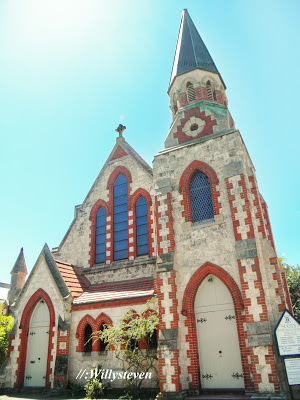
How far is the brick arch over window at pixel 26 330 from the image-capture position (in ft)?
45.8

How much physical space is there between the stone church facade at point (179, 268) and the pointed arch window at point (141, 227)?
0.06 meters

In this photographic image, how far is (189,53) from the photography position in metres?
17.7

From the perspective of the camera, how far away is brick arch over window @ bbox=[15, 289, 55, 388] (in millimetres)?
13961

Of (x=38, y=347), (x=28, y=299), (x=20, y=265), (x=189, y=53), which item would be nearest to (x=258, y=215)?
(x=189, y=53)

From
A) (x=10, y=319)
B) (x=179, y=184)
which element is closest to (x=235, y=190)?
(x=179, y=184)

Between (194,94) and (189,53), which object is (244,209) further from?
(189,53)

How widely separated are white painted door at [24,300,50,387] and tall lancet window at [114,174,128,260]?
14.4 ft

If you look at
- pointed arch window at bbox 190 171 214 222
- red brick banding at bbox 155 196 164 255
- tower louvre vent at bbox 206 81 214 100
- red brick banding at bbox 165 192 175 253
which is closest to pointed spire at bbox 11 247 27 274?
red brick banding at bbox 155 196 164 255

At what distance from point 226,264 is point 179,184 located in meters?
3.85

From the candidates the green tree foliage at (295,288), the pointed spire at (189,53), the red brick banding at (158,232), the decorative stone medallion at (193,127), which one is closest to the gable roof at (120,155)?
the decorative stone medallion at (193,127)

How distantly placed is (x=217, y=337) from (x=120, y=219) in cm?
819

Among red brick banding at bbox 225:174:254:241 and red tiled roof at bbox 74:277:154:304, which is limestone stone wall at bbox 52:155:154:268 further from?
red brick banding at bbox 225:174:254:241

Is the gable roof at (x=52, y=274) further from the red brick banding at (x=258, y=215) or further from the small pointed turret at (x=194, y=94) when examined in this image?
the red brick banding at (x=258, y=215)

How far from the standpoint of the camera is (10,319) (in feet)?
52.7
